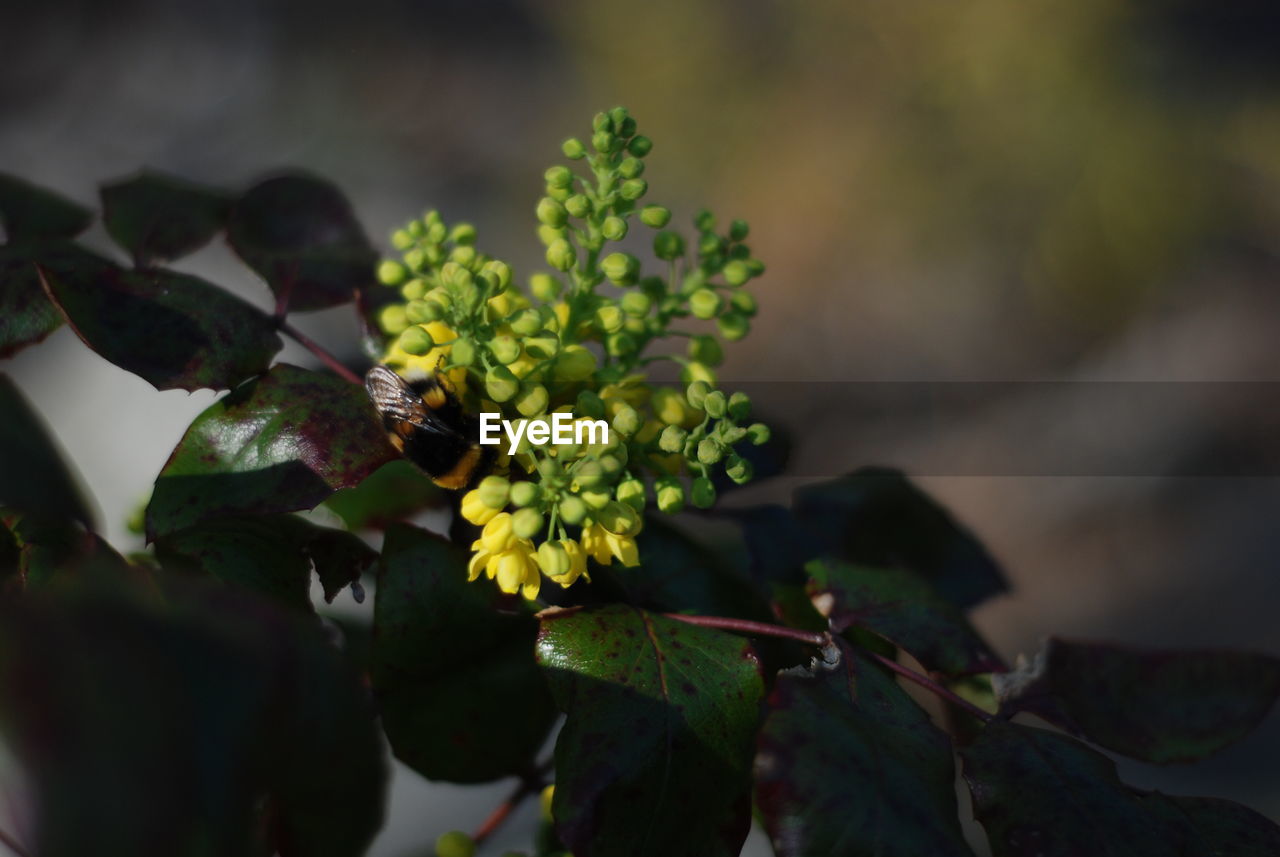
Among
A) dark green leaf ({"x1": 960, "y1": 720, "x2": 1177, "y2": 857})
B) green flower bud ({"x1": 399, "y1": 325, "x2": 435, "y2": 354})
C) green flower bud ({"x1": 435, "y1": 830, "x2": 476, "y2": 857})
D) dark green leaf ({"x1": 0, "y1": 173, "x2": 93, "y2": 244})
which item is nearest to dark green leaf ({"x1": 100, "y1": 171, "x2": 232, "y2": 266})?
dark green leaf ({"x1": 0, "y1": 173, "x2": 93, "y2": 244})

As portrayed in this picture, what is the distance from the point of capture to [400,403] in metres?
0.69

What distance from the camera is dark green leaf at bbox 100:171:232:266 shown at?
0.91 m

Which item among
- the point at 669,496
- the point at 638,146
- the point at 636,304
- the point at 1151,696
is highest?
the point at 638,146

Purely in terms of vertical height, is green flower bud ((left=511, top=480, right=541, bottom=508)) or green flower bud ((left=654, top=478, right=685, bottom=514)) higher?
green flower bud ((left=511, top=480, right=541, bottom=508))

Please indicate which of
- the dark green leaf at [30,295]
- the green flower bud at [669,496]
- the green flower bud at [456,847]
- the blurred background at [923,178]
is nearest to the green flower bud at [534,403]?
the green flower bud at [669,496]

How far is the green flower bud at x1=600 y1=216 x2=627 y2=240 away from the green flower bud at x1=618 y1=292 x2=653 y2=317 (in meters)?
0.05

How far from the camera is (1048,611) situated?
2.26 meters

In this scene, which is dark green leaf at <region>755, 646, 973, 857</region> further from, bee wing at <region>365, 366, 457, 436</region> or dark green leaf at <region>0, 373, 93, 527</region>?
dark green leaf at <region>0, 373, 93, 527</region>

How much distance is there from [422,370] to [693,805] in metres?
0.34

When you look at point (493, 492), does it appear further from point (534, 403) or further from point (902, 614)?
point (902, 614)

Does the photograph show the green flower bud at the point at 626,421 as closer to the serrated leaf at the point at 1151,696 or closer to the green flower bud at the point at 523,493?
the green flower bud at the point at 523,493

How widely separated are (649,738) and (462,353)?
0.27m

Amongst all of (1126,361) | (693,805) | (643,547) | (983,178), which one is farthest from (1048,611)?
(693,805)

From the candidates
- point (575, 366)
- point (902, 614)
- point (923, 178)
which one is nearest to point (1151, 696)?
point (902, 614)
